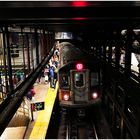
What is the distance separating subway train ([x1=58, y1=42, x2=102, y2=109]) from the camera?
982 cm

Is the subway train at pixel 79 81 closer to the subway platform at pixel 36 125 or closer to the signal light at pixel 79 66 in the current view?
the signal light at pixel 79 66

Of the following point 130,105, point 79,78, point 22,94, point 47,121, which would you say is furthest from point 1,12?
point 79,78

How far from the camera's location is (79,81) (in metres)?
10.2

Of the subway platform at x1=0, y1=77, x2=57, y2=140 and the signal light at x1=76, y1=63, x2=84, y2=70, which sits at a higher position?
the signal light at x1=76, y1=63, x2=84, y2=70

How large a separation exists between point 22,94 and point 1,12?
1829 millimetres

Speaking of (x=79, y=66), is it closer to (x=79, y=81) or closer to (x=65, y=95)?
(x=79, y=81)

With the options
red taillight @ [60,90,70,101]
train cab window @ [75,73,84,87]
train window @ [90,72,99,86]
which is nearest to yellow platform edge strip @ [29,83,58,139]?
red taillight @ [60,90,70,101]

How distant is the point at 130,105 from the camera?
5.71 metres

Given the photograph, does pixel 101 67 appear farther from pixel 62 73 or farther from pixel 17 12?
pixel 17 12

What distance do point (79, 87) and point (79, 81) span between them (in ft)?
0.78

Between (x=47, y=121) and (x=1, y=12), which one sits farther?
(x=47, y=121)

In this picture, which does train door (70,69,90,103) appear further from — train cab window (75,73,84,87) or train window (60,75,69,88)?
train window (60,75,69,88)

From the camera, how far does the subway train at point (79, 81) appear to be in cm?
982

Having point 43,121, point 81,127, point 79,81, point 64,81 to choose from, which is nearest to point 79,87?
point 79,81
